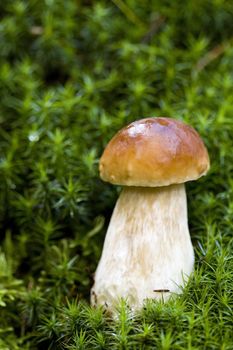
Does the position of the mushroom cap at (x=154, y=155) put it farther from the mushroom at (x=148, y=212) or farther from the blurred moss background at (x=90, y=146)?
the blurred moss background at (x=90, y=146)

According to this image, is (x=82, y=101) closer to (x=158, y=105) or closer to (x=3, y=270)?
(x=158, y=105)

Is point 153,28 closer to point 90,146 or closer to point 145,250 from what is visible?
point 90,146

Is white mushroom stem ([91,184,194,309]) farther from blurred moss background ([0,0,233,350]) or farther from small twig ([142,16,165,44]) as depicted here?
small twig ([142,16,165,44])

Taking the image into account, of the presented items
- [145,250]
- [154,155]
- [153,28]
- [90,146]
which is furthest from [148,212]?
[153,28]

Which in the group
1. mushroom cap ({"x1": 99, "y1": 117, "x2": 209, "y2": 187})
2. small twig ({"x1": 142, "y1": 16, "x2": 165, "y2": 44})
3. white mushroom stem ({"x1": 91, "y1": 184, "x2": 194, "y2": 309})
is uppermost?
small twig ({"x1": 142, "y1": 16, "x2": 165, "y2": 44})

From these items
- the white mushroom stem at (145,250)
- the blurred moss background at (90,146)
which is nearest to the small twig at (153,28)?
the blurred moss background at (90,146)

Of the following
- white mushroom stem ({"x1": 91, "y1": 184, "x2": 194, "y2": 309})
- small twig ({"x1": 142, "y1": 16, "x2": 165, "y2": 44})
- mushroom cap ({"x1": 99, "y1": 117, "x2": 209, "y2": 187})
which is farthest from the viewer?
small twig ({"x1": 142, "y1": 16, "x2": 165, "y2": 44})

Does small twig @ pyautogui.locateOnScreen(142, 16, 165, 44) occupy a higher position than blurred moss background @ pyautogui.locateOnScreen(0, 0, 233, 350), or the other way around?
small twig @ pyautogui.locateOnScreen(142, 16, 165, 44)

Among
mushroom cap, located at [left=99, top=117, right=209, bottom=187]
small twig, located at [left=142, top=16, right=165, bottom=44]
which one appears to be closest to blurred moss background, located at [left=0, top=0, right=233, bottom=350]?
small twig, located at [left=142, top=16, right=165, bottom=44]
